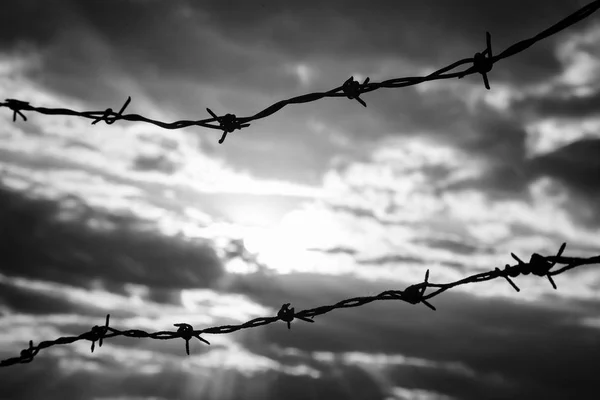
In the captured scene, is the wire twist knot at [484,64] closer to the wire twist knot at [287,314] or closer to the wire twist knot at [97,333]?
the wire twist knot at [287,314]

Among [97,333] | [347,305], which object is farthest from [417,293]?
[97,333]

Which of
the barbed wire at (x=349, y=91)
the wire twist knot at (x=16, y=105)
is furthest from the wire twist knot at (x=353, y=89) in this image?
the wire twist knot at (x=16, y=105)

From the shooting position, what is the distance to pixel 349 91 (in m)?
4.33

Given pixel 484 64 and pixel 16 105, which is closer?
pixel 484 64

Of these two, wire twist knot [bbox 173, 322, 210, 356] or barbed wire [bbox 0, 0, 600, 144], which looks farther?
wire twist knot [bbox 173, 322, 210, 356]

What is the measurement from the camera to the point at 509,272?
147 inches

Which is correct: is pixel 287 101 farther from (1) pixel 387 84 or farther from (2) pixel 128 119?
(2) pixel 128 119

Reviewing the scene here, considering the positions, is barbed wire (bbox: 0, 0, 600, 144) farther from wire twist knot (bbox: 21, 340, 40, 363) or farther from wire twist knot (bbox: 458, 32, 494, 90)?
wire twist knot (bbox: 21, 340, 40, 363)

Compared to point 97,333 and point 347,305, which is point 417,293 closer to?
point 347,305

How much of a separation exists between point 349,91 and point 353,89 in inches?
1.3

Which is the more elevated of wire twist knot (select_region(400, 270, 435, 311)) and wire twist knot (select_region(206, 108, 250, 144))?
Result: wire twist knot (select_region(206, 108, 250, 144))

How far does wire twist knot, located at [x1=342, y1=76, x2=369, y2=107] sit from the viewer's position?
4.31 meters

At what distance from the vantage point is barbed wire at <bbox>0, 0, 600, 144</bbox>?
3.26 metres

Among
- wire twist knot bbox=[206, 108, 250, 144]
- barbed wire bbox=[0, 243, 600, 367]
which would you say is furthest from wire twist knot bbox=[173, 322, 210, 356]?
wire twist knot bbox=[206, 108, 250, 144]
